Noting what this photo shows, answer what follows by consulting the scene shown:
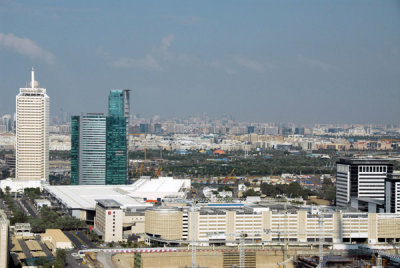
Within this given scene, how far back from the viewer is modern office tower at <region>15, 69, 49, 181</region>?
25328mm

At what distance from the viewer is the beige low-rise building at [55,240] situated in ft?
48.0

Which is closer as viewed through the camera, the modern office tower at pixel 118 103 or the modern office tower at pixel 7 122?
the modern office tower at pixel 118 103

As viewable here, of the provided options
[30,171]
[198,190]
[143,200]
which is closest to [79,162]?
[30,171]

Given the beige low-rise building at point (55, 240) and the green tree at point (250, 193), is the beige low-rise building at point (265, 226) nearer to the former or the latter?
the beige low-rise building at point (55, 240)

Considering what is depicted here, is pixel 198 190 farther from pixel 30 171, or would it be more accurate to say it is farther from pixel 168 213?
pixel 168 213

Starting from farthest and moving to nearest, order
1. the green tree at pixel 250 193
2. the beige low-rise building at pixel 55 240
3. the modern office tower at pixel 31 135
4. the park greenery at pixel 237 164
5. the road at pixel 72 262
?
the park greenery at pixel 237 164 → the modern office tower at pixel 31 135 → the green tree at pixel 250 193 → the beige low-rise building at pixel 55 240 → the road at pixel 72 262

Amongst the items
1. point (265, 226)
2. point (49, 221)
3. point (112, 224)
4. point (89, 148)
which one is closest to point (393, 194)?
point (265, 226)

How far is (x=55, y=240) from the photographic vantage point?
14.8 m

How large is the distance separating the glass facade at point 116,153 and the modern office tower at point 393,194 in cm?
1110

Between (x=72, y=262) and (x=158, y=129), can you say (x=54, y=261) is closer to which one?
(x=72, y=262)

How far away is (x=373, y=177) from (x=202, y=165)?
1928 cm

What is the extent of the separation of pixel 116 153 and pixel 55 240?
1107cm

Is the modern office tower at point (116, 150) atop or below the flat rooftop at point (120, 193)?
atop

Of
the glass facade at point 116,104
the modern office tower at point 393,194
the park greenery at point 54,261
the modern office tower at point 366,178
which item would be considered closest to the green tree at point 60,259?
the park greenery at point 54,261
